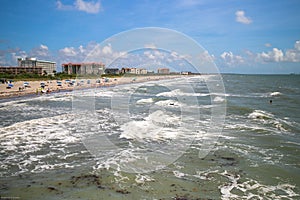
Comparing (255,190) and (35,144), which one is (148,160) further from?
(35,144)

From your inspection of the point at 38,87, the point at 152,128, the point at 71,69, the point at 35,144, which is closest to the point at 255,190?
the point at 152,128

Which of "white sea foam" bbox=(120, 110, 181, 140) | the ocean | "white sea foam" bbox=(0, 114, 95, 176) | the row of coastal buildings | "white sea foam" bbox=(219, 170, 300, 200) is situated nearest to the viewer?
"white sea foam" bbox=(219, 170, 300, 200)

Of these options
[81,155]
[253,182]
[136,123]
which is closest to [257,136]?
[253,182]

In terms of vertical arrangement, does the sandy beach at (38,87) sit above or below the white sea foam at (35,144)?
above

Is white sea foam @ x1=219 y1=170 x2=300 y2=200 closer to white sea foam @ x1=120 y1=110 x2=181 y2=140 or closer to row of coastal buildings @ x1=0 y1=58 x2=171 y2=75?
white sea foam @ x1=120 y1=110 x2=181 y2=140

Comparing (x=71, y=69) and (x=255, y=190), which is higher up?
(x=71, y=69)

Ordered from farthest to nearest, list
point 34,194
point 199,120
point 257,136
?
point 199,120, point 257,136, point 34,194

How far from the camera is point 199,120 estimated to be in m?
19.1

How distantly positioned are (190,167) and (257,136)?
272 inches

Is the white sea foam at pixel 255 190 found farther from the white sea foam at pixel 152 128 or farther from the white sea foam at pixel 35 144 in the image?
the white sea foam at pixel 35 144

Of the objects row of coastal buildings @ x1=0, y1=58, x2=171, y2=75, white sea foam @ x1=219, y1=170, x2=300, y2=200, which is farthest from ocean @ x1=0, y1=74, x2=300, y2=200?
row of coastal buildings @ x1=0, y1=58, x2=171, y2=75

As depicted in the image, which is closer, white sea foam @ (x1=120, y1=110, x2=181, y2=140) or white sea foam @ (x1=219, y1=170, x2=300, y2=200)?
white sea foam @ (x1=219, y1=170, x2=300, y2=200)

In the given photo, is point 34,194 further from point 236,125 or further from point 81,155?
point 236,125

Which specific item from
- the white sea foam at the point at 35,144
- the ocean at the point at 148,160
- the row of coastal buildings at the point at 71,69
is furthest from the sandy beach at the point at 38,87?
the ocean at the point at 148,160
